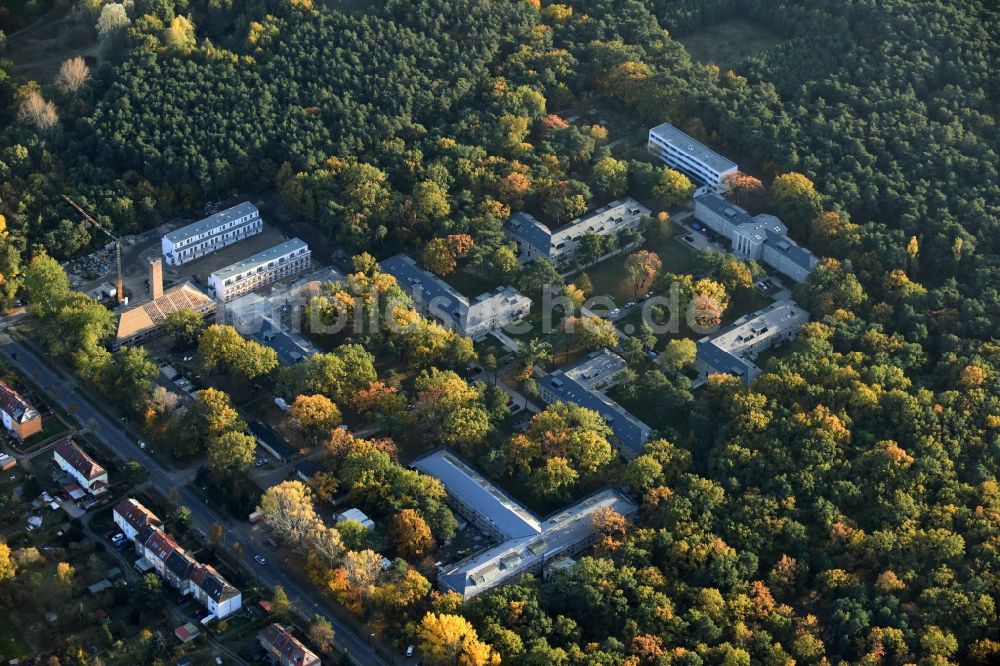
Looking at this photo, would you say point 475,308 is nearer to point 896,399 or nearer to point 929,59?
point 896,399

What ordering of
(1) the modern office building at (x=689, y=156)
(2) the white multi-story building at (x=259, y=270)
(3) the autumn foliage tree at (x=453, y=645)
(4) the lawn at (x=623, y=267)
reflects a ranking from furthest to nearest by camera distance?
(1) the modern office building at (x=689, y=156) < (4) the lawn at (x=623, y=267) < (2) the white multi-story building at (x=259, y=270) < (3) the autumn foliage tree at (x=453, y=645)

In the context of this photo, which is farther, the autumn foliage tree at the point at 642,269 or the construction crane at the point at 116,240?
the autumn foliage tree at the point at 642,269

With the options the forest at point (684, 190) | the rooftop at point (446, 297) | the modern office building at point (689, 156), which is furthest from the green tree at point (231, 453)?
the modern office building at point (689, 156)

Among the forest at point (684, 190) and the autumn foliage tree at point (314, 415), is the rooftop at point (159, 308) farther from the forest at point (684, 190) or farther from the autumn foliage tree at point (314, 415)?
the autumn foliage tree at point (314, 415)

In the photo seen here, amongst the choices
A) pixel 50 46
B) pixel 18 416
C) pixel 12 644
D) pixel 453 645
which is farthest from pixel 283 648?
pixel 50 46

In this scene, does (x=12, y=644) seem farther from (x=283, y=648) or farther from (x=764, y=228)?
(x=764, y=228)

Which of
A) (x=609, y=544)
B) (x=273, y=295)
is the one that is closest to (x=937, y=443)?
(x=609, y=544)
